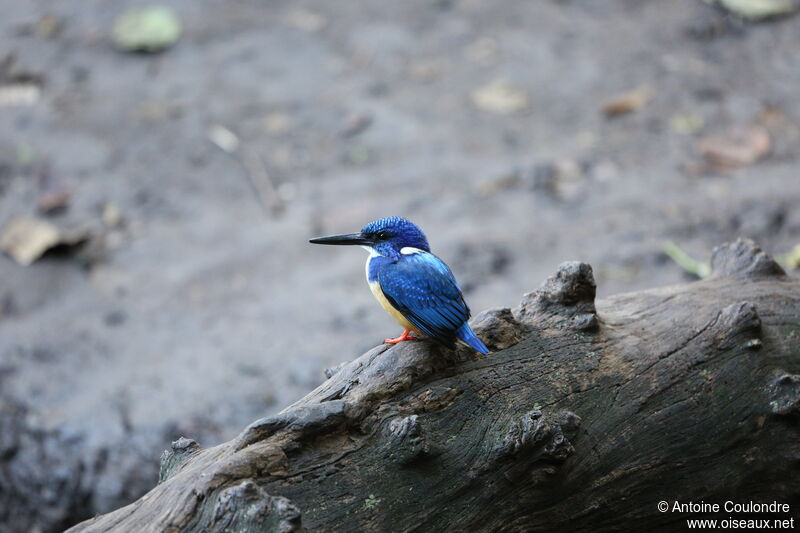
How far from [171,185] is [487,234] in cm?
258

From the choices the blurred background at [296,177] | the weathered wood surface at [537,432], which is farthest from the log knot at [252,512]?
the blurred background at [296,177]

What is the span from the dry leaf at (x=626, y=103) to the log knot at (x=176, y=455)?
5.12 meters

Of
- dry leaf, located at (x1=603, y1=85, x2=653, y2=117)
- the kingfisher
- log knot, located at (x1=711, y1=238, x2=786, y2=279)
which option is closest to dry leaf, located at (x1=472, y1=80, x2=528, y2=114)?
dry leaf, located at (x1=603, y1=85, x2=653, y2=117)

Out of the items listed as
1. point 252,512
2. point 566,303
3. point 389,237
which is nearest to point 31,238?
point 389,237

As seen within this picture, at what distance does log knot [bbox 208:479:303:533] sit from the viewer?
2.25 metres

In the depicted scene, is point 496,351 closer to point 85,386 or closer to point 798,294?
Answer: point 798,294

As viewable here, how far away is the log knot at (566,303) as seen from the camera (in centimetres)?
309

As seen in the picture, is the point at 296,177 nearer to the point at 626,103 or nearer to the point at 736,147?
the point at 626,103

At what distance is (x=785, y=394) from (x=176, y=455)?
2129mm

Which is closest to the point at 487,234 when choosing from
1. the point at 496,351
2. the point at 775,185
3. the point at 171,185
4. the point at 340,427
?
the point at 775,185

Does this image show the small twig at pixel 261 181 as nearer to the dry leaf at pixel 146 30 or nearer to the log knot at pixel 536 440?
the dry leaf at pixel 146 30

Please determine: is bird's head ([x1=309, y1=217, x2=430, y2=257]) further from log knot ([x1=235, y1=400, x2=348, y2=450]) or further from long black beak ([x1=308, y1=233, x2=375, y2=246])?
log knot ([x1=235, y1=400, x2=348, y2=450])

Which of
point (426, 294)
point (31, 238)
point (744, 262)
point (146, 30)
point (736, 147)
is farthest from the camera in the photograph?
point (146, 30)

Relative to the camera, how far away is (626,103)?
6.91 m
